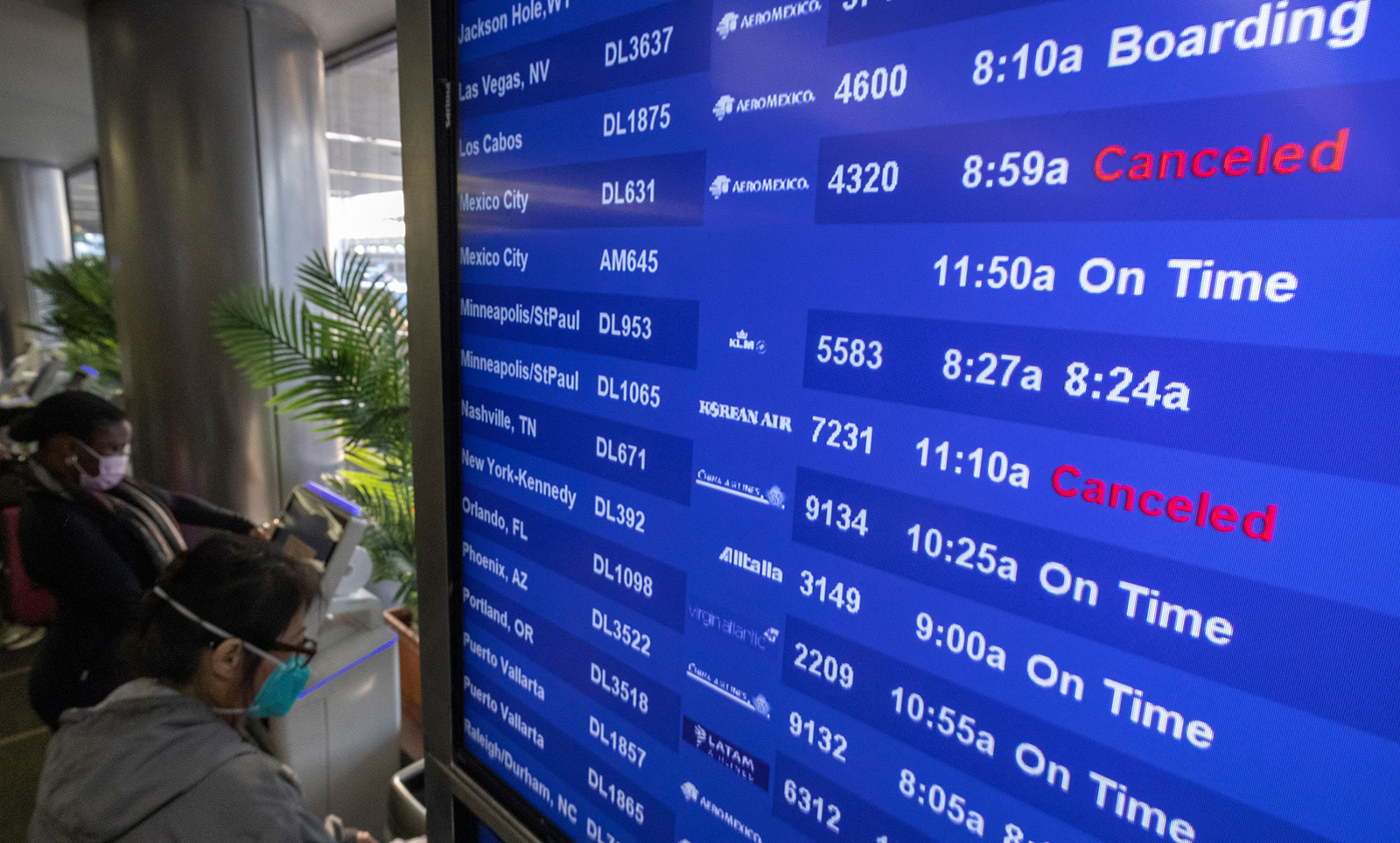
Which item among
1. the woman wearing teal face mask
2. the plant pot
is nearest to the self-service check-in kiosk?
the plant pot

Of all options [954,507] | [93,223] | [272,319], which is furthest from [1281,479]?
[93,223]

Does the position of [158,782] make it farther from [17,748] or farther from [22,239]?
[22,239]

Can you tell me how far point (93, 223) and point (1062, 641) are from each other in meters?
14.6

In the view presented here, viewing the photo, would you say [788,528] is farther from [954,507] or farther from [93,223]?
[93,223]

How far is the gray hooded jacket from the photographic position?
1340mm

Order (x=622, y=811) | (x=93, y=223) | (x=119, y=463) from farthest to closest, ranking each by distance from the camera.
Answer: (x=93, y=223) < (x=119, y=463) < (x=622, y=811)

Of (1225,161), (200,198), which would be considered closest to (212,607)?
(1225,161)

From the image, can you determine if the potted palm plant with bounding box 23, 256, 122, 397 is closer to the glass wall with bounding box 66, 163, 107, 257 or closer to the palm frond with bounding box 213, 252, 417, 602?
the palm frond with bounding box 213, 252, 417, 602

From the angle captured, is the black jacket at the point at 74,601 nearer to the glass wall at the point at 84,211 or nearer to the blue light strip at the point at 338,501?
the blue light strip at the point at 338,501

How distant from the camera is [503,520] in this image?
3.67ft

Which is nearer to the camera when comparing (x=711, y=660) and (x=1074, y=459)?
(x=1074, y=459)

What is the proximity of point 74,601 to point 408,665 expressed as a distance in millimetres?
1236

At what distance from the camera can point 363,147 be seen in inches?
178

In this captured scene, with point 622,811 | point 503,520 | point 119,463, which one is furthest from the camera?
point 119,463
